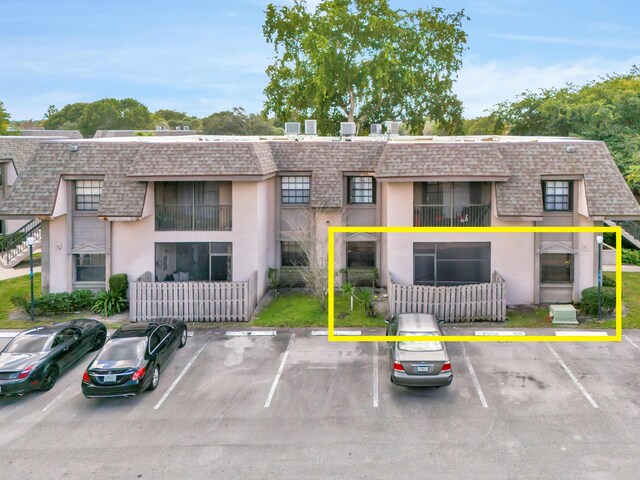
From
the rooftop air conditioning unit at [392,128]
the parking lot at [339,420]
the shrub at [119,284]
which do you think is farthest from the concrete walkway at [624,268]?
the shrub at [119,284]

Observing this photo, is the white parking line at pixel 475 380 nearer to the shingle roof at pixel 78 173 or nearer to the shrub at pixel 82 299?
the shingle roof at pixel 78 173

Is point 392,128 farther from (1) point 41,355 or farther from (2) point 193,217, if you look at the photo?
(1) point 41,355

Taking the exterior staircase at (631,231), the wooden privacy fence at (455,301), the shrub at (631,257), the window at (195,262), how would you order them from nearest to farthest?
the wooden privacy fence at (455,301), the window at (195,262), the shrub at (631,257), the exterior staircase at (631,231)

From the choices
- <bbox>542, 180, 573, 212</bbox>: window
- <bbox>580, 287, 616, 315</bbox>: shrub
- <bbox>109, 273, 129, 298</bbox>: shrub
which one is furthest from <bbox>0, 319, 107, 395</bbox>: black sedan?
<bbox>542, 180, 573, 212</bbox>: window

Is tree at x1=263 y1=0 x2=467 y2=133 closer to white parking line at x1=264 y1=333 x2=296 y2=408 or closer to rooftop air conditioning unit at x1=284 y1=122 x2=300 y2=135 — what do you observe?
rooftop air conditioning unit at x1=284 y1=122 x2=300 y2=135

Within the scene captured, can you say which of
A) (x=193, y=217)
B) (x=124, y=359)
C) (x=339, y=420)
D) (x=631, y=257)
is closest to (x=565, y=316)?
(x=339, y=420)

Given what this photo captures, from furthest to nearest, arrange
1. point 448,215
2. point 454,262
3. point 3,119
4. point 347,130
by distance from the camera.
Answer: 1. point 3,119
2. point 347,130
3. point 448,215
4. point 454,262
